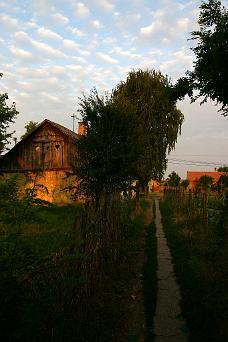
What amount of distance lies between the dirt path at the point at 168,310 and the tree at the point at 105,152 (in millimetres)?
5461

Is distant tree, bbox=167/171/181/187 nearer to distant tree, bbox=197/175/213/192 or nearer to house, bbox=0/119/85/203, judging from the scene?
distant tree, bbox=197/175/213/192

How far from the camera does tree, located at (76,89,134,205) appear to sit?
15.6 metres

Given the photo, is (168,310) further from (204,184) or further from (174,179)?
(174,179)

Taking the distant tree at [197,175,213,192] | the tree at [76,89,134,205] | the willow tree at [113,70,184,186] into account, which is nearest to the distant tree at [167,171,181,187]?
the distant tree at [197,175,213,192]

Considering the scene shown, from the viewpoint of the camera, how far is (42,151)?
1124 inches

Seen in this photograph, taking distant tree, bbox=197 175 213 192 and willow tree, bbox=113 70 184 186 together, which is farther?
willow tree, bbox=113 70 184 186

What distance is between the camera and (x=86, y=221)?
25.1 feet

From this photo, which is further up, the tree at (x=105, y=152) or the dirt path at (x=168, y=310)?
the tree at (x=105, y=152)

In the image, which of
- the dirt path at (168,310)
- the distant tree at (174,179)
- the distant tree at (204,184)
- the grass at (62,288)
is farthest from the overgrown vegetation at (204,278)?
the distant tree at (174,179)

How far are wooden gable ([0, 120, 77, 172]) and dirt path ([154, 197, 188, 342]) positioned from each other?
18.1 metres

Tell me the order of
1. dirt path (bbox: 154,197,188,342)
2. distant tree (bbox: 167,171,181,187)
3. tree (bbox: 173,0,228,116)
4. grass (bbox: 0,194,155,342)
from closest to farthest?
grass (bbox: 0,194,155,342), dirt path (bbox: 154,197,188,342), tree (bbox: 173,0,228,116), distant tree (bbox: 167,171,181,187)

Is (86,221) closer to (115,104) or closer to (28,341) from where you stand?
(28,341)

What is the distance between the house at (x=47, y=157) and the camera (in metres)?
27.8

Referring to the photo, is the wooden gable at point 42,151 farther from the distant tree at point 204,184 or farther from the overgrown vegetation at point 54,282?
the overgrown vegetation at point 54,282
